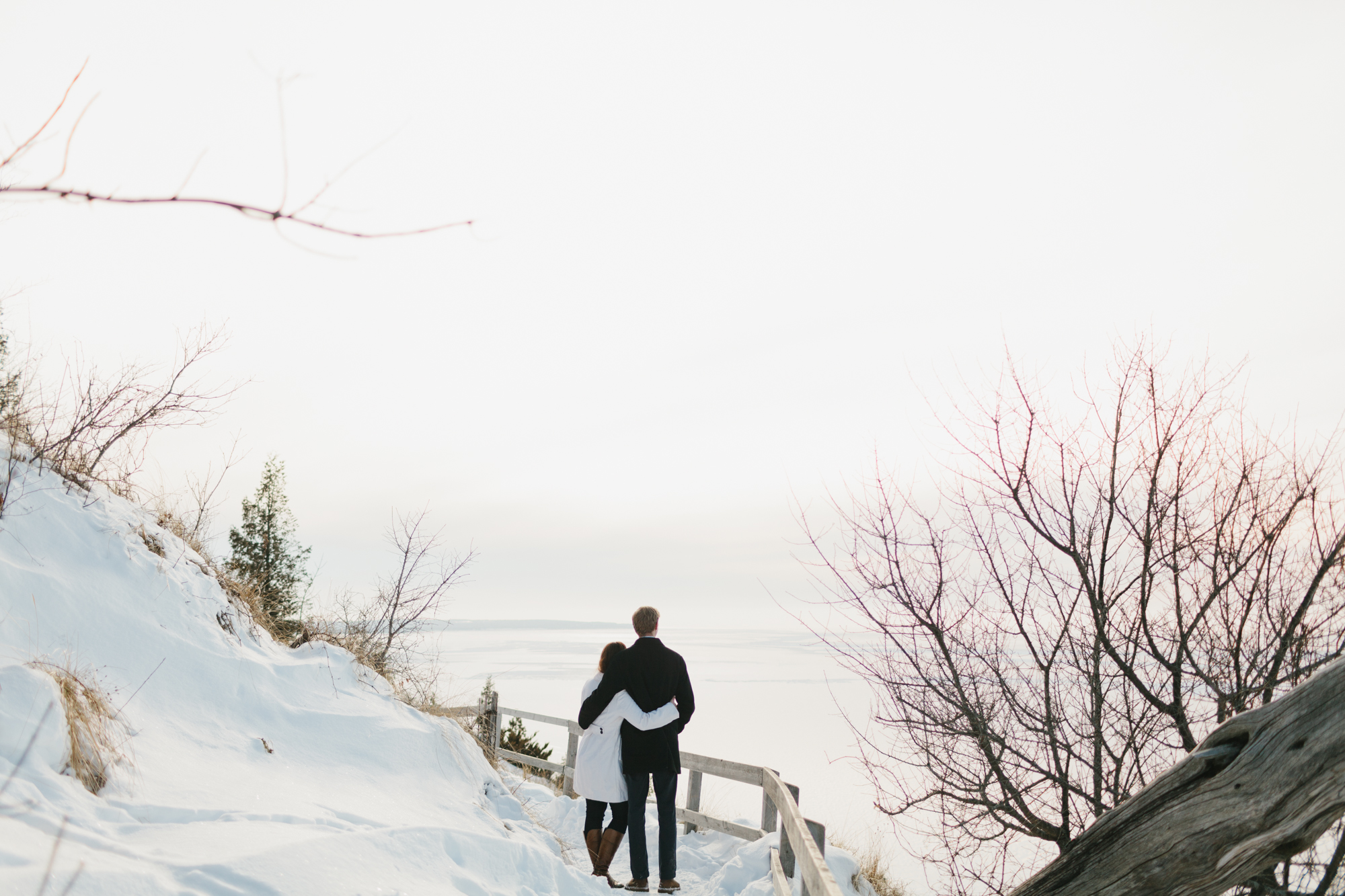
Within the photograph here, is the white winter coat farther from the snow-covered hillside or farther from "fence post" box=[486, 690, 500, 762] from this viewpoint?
"fence post" box=[486, 690, 500, 762]

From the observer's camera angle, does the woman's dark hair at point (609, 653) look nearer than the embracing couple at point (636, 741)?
No

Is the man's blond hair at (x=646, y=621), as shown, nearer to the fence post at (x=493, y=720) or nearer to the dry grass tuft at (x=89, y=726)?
the dry grass tuft at (x=89, y=726)

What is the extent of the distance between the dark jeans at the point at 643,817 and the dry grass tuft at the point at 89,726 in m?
3.14

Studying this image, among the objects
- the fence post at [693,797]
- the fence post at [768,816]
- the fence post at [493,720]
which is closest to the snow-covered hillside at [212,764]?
the fence post at [768,816]

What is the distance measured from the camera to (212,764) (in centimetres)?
443

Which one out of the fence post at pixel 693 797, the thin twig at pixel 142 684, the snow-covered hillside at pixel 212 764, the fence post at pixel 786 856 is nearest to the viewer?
the snow-covered hillside at pixel 212 764

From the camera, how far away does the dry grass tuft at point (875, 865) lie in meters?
9.41

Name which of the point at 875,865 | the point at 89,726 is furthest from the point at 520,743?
the point at 89,726

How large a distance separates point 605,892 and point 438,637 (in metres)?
8.37

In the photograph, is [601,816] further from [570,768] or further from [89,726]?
[570,768]

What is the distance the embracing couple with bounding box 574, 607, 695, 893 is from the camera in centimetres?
552

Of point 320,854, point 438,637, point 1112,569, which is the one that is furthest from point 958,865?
point 438,637

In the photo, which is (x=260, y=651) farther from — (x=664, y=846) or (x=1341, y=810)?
(x=1341, y=810)

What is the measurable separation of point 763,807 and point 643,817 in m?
1.49
